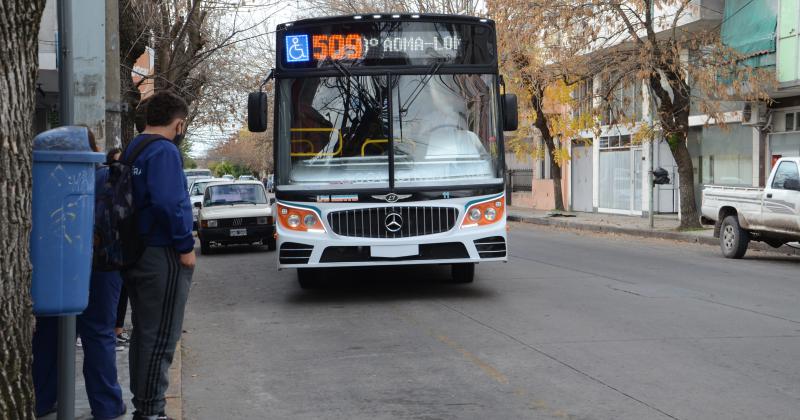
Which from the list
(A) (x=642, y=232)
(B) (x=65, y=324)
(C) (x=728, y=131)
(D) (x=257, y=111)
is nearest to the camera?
(B) (x=65, y=324)

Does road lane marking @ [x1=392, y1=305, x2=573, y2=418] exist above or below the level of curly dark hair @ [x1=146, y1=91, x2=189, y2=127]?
below

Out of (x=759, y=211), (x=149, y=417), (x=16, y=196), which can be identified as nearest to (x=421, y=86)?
(x=149, y=417)

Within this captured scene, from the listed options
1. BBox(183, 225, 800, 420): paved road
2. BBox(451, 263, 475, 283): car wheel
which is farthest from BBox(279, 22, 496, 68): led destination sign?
BBox(183, 225, 800, 420): paved road

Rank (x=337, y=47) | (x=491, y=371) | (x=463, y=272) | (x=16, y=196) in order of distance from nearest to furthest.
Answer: (x=16, y=196), (x=491, y=371), (x=337, y=47), (x=463, y=272)

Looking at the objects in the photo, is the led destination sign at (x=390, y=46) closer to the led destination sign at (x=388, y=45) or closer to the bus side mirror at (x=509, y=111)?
the led destination sign at (x=388, y=45)

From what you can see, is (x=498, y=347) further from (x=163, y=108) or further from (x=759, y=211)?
(x=759, y=211)

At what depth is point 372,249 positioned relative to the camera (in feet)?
35.2

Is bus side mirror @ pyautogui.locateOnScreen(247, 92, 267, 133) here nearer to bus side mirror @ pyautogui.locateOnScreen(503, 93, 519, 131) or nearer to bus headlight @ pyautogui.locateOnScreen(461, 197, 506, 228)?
bus headlight @ pyautogui.locateOnScreen(461, 197, 506, 228)

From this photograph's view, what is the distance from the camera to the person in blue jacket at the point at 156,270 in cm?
518

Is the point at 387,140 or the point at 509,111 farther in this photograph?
the point at 509,111

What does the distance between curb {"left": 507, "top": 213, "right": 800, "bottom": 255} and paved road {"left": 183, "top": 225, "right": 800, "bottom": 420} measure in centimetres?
670

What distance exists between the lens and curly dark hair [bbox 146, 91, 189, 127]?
532 centimetres

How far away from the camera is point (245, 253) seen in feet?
67.5

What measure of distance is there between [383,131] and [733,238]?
9.42m
